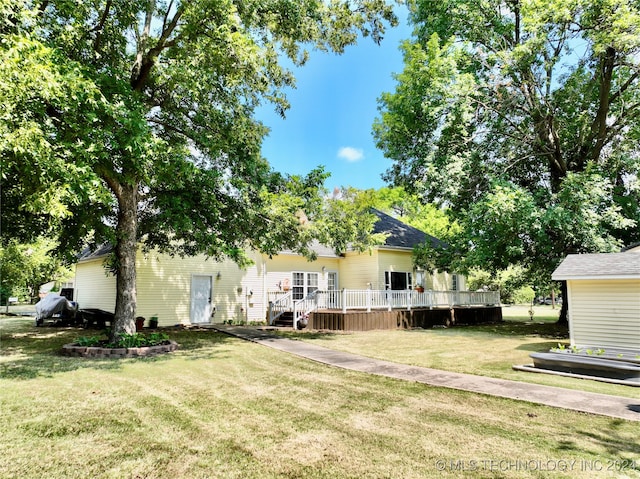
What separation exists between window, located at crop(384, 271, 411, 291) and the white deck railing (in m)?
1.76

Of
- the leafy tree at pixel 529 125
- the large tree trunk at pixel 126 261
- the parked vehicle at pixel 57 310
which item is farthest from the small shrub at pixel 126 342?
the leafy tree at pixel 529 125

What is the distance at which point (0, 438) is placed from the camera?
4.07 metres

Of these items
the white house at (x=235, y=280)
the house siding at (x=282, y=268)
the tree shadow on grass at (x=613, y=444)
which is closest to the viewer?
Answer: the tree shadow on grass at (x=613, y=444)

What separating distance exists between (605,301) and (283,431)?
382 inches

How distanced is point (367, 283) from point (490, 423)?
578 inches

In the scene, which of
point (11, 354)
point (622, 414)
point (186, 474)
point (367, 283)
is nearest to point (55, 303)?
point (11, 354)

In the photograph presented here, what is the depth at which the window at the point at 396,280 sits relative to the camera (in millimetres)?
19594

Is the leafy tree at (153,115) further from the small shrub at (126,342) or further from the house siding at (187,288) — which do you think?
the house siding at (187,288)

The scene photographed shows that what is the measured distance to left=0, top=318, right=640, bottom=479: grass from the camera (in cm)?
347

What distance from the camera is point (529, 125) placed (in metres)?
17.7

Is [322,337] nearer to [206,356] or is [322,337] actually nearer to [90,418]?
[206,356]

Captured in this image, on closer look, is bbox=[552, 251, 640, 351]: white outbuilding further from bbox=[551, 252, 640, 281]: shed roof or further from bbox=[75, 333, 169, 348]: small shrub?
bbox=[75, 333, 169, 348]: small shrub

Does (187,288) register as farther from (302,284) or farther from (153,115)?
(153,115)

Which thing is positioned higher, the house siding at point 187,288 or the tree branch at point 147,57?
the tree branch at point 147,57
